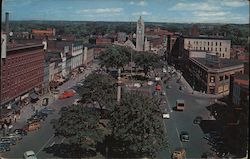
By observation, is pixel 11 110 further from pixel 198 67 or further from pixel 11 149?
pixel 198 67

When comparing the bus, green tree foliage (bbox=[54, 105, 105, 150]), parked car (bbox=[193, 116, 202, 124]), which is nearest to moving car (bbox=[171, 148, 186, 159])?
green tree foliage (bbox=[54, 105, 105, 150])

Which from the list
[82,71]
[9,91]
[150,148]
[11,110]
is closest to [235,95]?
[150,148]

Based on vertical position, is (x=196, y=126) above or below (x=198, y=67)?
below

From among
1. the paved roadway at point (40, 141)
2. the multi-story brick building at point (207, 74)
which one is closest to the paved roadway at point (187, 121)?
the multi-story brick building at point (207, 74)

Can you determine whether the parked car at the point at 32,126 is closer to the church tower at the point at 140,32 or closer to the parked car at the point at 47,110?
the parked car at the point at 47,110

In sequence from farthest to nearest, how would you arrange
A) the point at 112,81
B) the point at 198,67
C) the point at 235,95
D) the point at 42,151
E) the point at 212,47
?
the point at 198,67 → the point at 112,81 → the point at 212,47 → the point at 42,151 → the point at 235,95

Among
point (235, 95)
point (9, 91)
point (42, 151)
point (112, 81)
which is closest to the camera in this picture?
point (235, 95)

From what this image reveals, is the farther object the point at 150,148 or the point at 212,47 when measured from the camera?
the point at 212,47

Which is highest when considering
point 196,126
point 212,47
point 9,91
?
point 212,47
